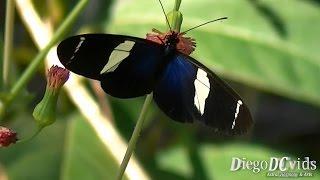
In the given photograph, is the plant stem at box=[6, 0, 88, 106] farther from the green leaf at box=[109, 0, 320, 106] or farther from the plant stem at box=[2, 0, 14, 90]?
the green leaf at box=[109, 0, 320, 106]

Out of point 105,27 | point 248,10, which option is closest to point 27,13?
point 105,27

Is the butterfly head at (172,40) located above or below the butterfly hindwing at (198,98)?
above

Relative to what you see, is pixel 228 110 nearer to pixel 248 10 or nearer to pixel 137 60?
pixel 137 60

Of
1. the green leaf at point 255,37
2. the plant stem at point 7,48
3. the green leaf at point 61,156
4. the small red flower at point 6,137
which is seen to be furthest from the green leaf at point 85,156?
the small red flower at point 6,137

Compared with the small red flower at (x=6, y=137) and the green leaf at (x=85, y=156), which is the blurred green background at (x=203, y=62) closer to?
the green leaf at (x=85, y=156)

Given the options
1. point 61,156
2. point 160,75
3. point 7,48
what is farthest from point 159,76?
point 61,156

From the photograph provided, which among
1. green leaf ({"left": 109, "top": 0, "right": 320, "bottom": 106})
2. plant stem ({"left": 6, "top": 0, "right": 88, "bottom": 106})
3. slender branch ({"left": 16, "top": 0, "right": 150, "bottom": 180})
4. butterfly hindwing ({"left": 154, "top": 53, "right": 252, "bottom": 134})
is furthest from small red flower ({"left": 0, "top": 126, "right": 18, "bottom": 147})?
green leaf ({"left": 109, "top": 0, "right": 320, "bottom": 106})
